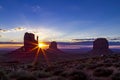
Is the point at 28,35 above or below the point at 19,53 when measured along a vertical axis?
above

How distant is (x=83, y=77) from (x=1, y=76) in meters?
5.60

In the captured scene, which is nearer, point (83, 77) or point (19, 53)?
point (83, 77)

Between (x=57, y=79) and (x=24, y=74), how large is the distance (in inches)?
112

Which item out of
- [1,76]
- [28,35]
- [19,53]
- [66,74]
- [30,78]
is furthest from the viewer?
[28,35]

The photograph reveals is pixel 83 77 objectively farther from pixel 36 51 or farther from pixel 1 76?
pixel 36 51

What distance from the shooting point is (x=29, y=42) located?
6900 inches

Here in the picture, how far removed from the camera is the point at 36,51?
167875mm

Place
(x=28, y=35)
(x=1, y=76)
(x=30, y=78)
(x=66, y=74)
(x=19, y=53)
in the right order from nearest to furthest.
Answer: (x=1, y=76) < (x=30, y=78) < (x=66, y=74) < (x=19, y=53) < (x=28, y=35)

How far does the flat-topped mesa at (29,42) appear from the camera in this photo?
6811 inches

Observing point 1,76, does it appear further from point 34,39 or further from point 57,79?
point 34,39

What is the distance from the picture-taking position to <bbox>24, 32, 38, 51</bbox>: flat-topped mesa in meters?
173

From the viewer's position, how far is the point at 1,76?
53.2 ft

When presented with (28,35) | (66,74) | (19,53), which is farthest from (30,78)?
(28,35)

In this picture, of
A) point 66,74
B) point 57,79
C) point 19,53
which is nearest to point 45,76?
point 66,74
